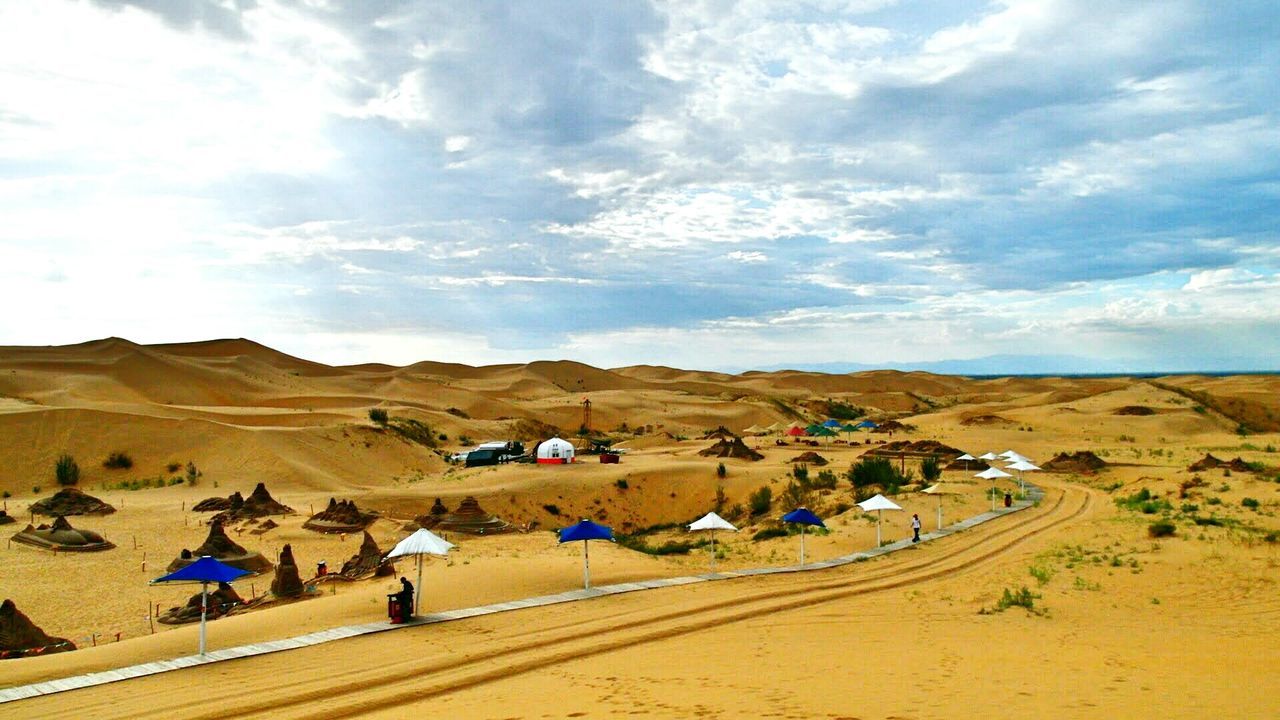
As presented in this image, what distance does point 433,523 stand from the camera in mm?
31547

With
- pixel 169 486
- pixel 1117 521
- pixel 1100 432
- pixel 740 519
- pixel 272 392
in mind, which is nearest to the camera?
pixel 1117 521

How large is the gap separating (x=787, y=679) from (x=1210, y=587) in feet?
39.5

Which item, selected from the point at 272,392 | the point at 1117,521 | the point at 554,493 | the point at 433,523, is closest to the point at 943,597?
the point at 1117,521

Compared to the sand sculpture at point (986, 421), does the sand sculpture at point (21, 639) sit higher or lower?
lower

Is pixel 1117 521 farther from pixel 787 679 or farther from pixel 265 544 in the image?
pixel 265 544

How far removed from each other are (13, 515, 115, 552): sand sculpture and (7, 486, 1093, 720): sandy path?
17.9 m

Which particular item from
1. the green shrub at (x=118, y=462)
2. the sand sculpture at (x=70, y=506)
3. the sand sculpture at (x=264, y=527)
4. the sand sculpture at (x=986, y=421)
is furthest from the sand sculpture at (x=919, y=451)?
the green shrub at (x=118, y=462)

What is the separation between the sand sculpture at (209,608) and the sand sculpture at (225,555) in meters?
3.40

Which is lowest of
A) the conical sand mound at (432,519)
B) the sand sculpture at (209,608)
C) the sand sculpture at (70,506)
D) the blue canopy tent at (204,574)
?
the sand sculpture at (209,608)

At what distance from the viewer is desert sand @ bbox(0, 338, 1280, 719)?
11102 millimetres

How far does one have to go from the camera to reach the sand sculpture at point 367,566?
73.3 ft

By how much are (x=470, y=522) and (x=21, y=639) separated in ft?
53.4

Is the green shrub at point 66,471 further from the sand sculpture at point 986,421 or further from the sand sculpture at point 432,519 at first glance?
the sand sculpture at point 986,421

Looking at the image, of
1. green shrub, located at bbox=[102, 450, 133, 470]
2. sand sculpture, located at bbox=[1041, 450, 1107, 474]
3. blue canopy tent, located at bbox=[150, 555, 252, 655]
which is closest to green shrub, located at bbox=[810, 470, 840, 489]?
sand sculpture, located at bbox=[1041, 450, 1107, 474]
